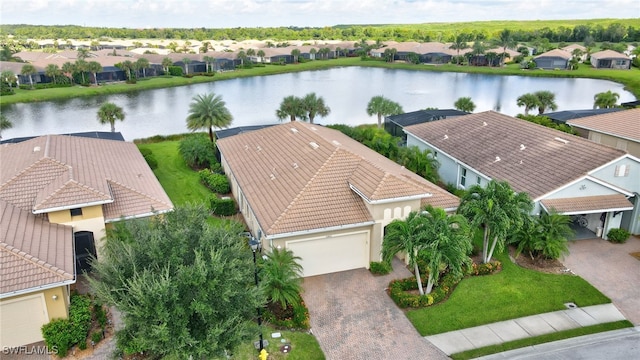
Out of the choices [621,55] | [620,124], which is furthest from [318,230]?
[621,55]

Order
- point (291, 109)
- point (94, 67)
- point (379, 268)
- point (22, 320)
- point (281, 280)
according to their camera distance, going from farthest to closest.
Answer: point (94, 67)
point (291, 109)
point (379, 268)
point (281, 280)
point (22, 320)

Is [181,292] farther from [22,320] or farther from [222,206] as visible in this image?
[222,206]

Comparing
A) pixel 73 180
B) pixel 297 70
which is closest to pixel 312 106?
pixel 73 180

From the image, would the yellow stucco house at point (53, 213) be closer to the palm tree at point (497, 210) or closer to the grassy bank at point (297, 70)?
the palm tree at point (497, 210)

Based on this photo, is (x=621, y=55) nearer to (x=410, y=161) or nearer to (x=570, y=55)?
(x=570, y=55)

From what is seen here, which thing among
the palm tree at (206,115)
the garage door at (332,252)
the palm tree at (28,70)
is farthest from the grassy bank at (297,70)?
the garage door at (332,252)
